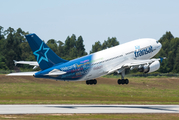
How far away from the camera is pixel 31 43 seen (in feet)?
208

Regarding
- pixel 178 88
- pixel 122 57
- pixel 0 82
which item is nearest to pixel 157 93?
pixel 178 88

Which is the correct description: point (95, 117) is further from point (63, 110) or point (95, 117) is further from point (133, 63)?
point (133, 63)

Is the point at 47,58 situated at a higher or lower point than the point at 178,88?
higher

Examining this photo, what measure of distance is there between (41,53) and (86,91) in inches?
2313

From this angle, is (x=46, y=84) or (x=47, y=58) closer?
(x=47, y=58)

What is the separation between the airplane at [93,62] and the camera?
210 feet

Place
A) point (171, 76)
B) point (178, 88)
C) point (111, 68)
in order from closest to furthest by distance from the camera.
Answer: point (111, 68), point (178, 88), point (171, 76)

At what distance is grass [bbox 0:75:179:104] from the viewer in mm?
107000

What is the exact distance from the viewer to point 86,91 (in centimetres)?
12144

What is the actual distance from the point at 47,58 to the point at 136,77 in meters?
96.6

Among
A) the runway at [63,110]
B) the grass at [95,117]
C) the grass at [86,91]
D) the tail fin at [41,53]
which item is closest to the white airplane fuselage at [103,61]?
the tail fin at [41,53]

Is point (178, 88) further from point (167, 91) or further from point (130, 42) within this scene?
point (130, 42)

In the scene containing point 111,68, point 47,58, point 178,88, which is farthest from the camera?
point 178,88

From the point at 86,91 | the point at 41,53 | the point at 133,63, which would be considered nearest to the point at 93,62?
the point at 133,63
